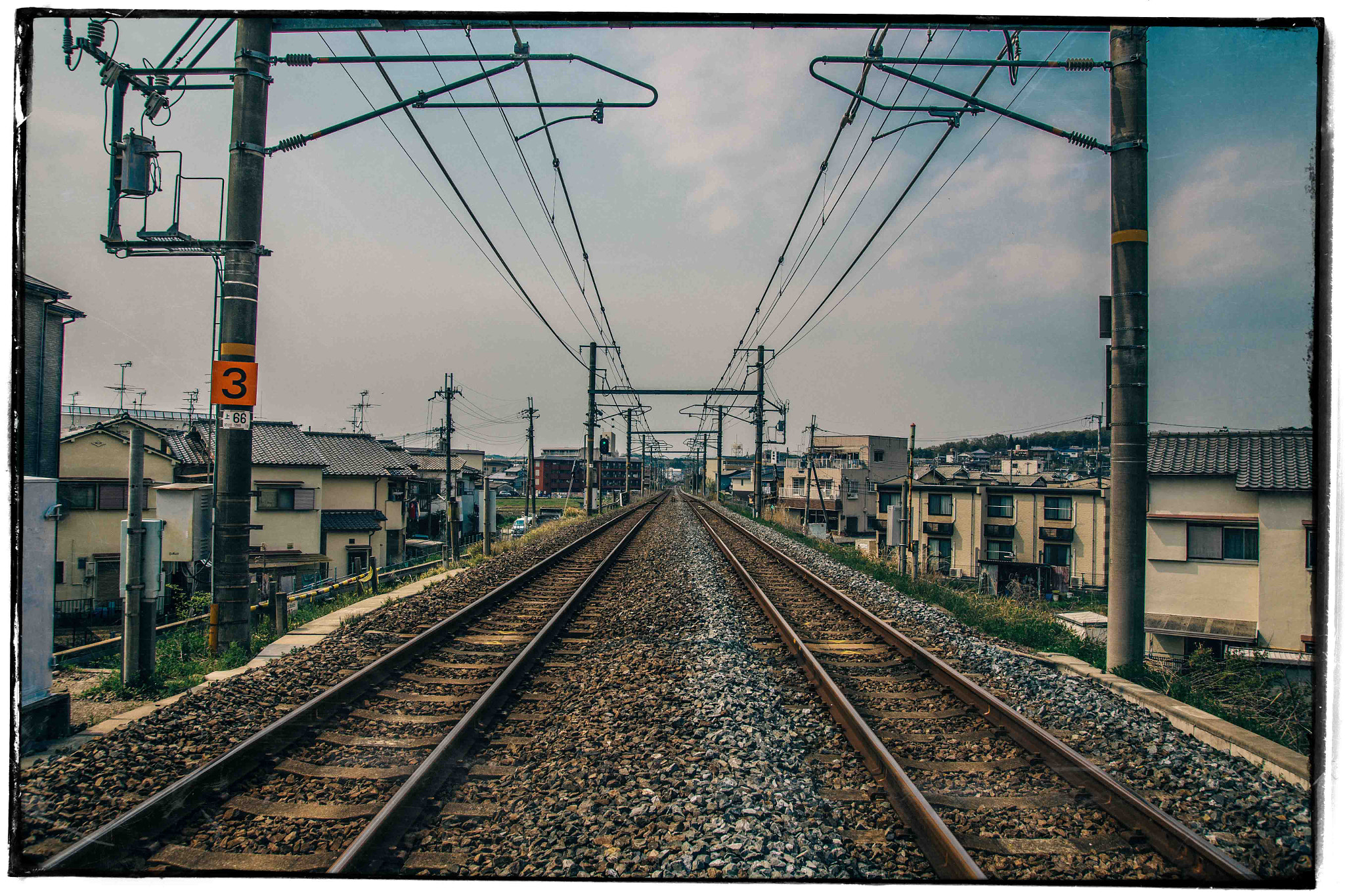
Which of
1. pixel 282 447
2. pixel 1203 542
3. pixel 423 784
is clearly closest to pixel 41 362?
pixel 423 784

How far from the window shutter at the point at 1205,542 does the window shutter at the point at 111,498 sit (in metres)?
23.4

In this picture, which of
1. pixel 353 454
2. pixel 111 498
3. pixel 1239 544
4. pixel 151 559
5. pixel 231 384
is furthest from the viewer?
pixel 353 454

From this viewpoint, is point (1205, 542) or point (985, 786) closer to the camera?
point (985, 786)

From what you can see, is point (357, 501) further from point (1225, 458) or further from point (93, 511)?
point (1225, 458)

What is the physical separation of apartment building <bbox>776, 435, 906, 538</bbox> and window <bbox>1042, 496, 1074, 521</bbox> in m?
13.0

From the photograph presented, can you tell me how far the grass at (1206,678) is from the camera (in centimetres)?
382

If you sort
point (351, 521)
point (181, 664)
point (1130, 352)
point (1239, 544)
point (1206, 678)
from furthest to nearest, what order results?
point (351, 521)
point (1239, 544)
point (181, 664)
point (1206, 678)
point (1130, 352)

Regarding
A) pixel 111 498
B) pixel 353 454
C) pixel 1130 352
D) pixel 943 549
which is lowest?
pixel 943 549

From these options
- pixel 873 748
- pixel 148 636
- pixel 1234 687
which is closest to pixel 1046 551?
pixel 1234 687

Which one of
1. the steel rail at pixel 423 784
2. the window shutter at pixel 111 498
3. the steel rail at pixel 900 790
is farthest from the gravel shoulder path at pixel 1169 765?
the window shutter at pixel 111 498

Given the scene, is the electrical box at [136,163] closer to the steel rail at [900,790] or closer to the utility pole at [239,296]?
the utility pole at [239,296]

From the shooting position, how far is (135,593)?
524cm

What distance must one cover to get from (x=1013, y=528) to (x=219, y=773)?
41.2 metres

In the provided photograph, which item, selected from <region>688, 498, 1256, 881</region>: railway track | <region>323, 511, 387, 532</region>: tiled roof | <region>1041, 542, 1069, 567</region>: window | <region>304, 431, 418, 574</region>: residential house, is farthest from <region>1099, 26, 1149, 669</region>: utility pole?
<region>1041, 542, 1069, 567</region>: window
